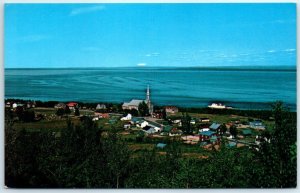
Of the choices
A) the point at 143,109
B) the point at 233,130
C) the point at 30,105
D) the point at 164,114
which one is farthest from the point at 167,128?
the point at 30,105

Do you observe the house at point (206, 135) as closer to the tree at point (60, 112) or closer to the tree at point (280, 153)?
the tree at point (280, 153)

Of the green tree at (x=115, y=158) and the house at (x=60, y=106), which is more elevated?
the house at (x=60, y=106)

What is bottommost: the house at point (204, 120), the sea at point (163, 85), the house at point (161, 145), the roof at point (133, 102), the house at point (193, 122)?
the house at point (161, 145)

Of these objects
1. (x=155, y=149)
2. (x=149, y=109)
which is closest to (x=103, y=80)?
(x=149, y=109)

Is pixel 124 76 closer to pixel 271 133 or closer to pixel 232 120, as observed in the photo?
pixel 232 120

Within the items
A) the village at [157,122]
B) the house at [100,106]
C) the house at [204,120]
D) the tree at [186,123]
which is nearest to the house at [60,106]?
the village at [157,122]
